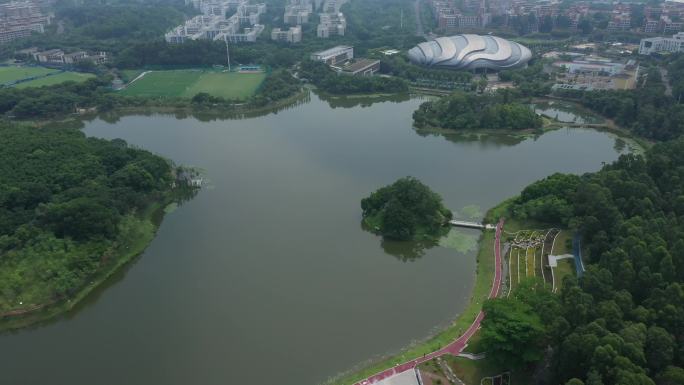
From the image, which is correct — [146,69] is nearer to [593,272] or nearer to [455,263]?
[455,263]

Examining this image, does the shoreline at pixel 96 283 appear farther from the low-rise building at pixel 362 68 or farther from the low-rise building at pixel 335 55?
the low-rise building at pixel 335 55

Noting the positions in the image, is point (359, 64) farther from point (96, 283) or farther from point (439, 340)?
point (439, 340)

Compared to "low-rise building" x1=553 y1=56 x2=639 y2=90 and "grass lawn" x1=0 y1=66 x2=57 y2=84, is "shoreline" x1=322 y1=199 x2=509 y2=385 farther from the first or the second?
"grass lawn" x1=0 y1=66 x2=57 y2=84

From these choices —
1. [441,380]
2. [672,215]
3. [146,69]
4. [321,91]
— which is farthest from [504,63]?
[441,380]

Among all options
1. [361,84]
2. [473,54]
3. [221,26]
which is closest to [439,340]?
[361,84]

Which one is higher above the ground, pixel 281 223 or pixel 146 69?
pixel 146 69

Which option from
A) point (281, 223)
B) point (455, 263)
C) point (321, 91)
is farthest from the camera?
point (321, 91)
